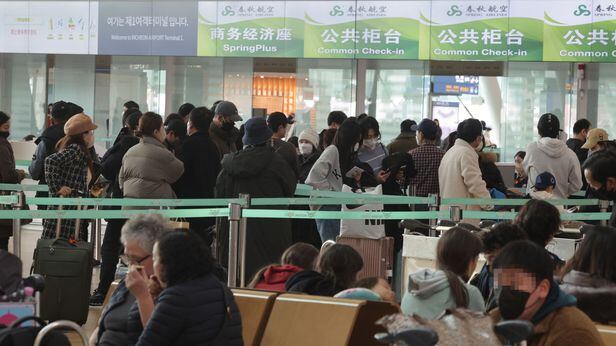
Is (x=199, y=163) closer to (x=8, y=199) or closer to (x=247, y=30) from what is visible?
(x=8, y=199)

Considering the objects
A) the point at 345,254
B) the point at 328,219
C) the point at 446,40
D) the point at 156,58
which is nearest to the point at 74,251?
the point at 328,219

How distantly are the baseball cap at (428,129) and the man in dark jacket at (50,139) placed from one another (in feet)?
10.4

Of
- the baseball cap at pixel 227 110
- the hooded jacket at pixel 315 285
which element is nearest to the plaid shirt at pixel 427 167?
the baseball cap at pixel 227 110

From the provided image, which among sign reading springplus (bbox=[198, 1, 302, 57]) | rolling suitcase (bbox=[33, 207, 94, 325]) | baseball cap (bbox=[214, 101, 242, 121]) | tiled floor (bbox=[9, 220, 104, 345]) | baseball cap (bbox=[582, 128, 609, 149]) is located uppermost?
sign reading springplus (bbox=[198, 1, 302, 57])

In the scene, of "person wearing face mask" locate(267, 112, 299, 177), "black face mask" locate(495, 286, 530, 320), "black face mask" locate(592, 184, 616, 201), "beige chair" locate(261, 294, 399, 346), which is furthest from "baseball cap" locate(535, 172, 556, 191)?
"black face mask" locate(495, 286, 530, 320)

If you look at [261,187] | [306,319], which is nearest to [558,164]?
[261,187]

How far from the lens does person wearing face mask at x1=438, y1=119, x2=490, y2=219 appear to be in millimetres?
10086

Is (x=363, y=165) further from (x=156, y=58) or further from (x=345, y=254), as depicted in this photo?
(x=156, y=58)

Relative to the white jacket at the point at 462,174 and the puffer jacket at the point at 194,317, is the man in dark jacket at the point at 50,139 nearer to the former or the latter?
the white jacket at the point at 462,174

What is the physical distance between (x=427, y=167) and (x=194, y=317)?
620 centimetres

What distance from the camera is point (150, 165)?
9.67 metres

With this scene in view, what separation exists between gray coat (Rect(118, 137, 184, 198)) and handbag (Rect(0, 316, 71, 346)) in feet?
14.1

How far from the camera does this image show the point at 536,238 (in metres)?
6.56

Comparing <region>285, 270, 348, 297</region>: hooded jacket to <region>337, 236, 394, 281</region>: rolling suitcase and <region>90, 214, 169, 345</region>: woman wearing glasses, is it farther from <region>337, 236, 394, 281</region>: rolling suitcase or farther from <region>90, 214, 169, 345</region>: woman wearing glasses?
<region>337, 236, 394, 281</region>: rolling suitcase
